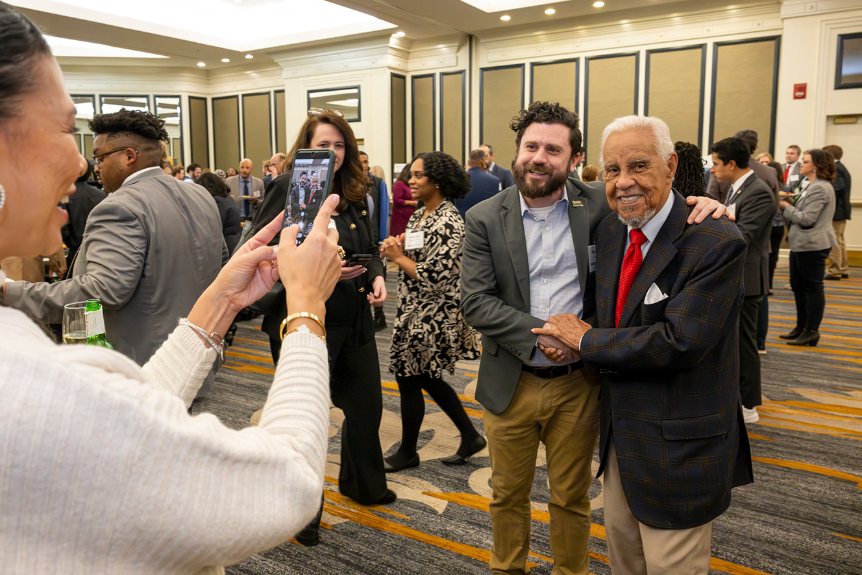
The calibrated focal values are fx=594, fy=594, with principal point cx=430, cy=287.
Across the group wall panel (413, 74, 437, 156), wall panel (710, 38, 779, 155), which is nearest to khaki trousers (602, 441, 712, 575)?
wall panel (710, 38, 779, 155)

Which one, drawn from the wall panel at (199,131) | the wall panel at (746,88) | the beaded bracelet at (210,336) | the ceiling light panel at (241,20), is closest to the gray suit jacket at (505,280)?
the beaded bracelet at (210,336)

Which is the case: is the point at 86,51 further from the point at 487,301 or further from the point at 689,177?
the point at 689,177

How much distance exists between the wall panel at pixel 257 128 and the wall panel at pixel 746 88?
33.6 ft

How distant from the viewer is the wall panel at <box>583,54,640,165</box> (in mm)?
10742

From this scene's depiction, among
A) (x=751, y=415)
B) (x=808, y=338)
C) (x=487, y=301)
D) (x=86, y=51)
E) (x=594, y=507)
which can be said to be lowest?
(x=594, y=507)

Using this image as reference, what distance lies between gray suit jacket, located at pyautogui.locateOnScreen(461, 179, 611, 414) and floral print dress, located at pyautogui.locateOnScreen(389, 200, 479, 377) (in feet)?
2.87

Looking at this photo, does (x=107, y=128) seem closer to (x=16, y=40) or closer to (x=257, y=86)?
(x=16, y=40)

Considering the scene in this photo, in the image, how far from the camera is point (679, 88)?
1042 cm

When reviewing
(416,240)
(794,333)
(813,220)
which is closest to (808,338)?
(794,333)

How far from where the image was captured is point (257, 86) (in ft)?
49.6

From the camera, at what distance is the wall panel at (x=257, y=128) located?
15047 mm

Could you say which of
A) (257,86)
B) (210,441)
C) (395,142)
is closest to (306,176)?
(210,441)

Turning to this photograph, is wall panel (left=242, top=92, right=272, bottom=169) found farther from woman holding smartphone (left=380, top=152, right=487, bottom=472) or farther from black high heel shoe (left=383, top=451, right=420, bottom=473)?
black high heel shoe (left=383, top=451, right=420, bottom=473)

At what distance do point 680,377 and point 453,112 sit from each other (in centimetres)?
1146
